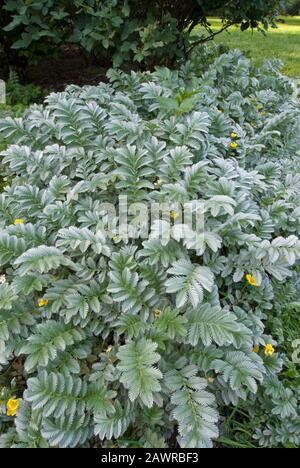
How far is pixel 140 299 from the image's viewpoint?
1.76 m

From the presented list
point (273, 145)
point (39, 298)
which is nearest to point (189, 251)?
point (39, 298)

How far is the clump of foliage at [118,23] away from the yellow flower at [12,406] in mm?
2660

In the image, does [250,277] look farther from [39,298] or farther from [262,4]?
[262,4]

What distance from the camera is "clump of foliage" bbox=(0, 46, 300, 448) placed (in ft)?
5.24

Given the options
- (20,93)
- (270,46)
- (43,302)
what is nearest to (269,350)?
(43,302)

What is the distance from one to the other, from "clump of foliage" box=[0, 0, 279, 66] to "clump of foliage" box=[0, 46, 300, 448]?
4.10 ft

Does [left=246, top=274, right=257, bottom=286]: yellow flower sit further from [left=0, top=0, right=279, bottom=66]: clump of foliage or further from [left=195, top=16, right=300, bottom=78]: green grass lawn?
[left=195, top=16, right=300, bottom=78]: green grass lawn

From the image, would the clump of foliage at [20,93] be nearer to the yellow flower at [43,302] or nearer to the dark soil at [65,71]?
the dark soil at [65,71]

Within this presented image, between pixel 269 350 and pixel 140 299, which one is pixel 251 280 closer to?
pixel 269 350

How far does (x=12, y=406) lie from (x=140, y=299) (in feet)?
2.04

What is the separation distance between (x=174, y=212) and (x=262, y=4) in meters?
2.83

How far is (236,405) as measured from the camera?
5.70ft

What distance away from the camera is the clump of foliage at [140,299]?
1598mm

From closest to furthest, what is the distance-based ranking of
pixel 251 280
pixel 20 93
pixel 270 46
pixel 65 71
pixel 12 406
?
pixel 12 406 < pixel 251 280 < pixel 20 93 < pixel 65 71 < pixel 270 46
